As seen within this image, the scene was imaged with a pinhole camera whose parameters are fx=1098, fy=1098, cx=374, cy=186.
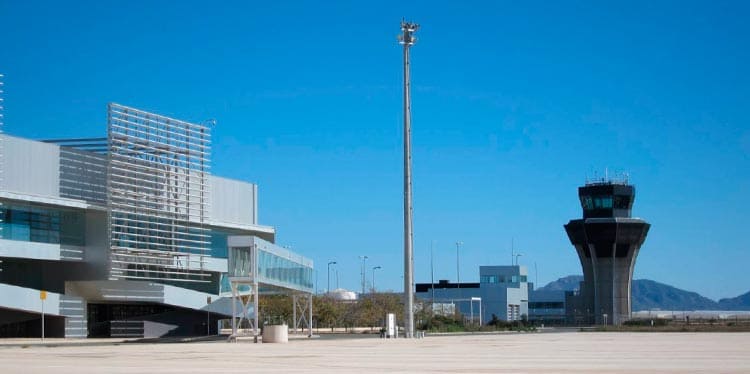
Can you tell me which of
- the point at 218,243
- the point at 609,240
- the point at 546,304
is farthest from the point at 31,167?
the point at 546,304

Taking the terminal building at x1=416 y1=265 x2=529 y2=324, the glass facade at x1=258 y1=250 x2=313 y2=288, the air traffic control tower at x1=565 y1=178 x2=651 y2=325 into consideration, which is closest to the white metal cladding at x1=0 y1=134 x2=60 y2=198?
the glass facade at x1=258 y1=250 x2=313 y2=288

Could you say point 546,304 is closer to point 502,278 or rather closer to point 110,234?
point 502,278

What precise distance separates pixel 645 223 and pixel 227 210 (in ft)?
231

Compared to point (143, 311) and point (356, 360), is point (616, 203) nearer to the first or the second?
point (143, 311)

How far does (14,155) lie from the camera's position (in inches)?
2896

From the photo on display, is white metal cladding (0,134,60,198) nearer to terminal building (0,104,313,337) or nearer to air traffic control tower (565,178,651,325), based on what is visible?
terminal building (0,104,313,337)

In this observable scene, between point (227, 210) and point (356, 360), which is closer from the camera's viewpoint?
point (356, 360)

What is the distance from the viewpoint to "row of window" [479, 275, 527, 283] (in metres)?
186

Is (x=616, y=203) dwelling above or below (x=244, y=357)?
above

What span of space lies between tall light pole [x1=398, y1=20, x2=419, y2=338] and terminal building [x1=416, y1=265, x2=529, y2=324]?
9994 centimetres

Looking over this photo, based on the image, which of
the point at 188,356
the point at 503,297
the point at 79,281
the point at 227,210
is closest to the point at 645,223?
the point at 503,297

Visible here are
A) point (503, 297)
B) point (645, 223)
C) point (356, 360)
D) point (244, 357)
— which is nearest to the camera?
→ point (356, 360)

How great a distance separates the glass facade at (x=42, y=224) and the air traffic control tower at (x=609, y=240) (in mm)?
83852

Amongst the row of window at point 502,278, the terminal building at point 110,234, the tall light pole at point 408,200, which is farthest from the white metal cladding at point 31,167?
the row of window at point 502,278
